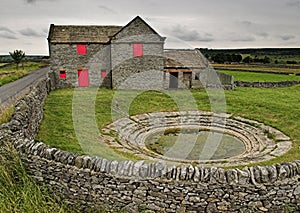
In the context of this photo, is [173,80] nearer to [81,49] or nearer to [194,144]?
[81,49]

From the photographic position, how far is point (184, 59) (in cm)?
2992

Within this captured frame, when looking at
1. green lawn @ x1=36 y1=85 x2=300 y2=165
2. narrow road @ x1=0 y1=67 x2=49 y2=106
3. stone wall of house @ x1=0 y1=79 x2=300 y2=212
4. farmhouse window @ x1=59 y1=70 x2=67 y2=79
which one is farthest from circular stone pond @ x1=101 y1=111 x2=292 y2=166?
farmhouse window @ x1=59 y1=70 x2=67 y2=79

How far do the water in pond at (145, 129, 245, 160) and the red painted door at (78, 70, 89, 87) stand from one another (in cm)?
1465

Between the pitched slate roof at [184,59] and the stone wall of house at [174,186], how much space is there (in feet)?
73.0

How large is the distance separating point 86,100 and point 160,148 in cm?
955

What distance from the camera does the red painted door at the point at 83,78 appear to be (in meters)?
27.2

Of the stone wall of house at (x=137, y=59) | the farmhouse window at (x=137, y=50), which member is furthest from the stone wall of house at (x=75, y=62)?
the farmhouse window at (x=137, y=50)

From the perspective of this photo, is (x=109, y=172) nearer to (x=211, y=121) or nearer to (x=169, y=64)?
(x=211, y=121)

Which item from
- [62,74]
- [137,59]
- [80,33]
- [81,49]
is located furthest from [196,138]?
[80,33]

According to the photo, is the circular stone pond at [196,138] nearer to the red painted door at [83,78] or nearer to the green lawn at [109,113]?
the green lawn at [109,113]

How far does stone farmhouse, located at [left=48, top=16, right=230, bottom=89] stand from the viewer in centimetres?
2553

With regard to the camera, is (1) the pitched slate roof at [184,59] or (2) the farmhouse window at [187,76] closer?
(1) the pitched slate roof at [184,59]

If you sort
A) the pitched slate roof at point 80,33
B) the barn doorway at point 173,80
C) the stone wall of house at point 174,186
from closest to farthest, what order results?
the stone wall of house at point 174,186 → the pitched slate roof at point 80,33 → the barn doorway at point 173,80

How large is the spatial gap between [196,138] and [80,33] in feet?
59.3
